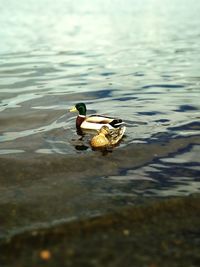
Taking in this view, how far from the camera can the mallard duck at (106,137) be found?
11890mm

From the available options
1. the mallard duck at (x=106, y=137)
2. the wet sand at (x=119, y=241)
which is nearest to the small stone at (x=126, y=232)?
the wet sand at (x=119, y=241)

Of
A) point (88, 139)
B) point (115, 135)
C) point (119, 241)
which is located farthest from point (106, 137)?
point (119, 241)

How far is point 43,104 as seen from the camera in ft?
58.2

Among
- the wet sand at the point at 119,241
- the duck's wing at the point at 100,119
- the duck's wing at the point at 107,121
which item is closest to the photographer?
the wet sand at the point at 119,241

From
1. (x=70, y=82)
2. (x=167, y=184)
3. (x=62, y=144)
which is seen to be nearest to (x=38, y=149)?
(x=62, y=144)

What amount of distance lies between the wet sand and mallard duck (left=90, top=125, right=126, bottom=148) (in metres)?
3.89

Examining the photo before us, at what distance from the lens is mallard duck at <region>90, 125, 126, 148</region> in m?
11.9

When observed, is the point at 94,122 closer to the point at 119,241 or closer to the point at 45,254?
the point at 119,241

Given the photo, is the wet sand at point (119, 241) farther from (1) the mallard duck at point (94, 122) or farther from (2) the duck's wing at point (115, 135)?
(1) the mallard duck at point (94, 122)

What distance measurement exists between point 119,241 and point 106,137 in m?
5.11

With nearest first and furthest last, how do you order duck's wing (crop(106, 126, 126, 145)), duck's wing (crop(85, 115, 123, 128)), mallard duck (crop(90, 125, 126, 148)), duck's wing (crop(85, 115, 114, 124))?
mallard duck (crop(90, 125, 126, 148)), duck's wing (crop(106, 126, 126, 145)), duck's wing (crop(85, 115, 123, 128)), duck's wing (crop(85, 115, 114, 124))

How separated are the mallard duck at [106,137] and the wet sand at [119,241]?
12.8 ft

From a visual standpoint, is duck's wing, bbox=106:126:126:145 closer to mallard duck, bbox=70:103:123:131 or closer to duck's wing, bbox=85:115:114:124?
mallard duck, bbox=70:103:123:131

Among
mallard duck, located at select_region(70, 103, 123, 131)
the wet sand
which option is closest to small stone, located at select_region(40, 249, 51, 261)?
the wet sand
